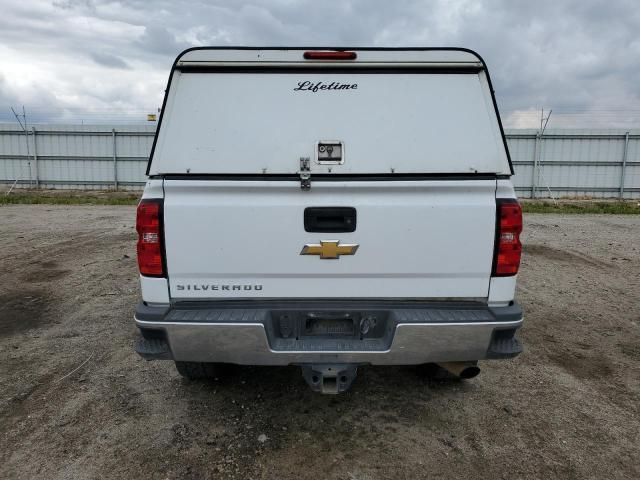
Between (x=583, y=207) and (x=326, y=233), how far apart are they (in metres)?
18.1

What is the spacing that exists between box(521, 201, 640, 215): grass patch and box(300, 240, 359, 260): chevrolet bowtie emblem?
15.2 m

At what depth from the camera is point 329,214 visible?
2850 millimetres

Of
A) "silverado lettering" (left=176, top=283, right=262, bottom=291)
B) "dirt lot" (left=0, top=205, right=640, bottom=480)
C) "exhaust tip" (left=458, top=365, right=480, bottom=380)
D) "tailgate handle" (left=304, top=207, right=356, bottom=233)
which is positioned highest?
"tailgate handle" (left=304, top=207, right=356, bottom=233)

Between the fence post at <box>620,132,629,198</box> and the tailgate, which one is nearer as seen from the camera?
the tailgate

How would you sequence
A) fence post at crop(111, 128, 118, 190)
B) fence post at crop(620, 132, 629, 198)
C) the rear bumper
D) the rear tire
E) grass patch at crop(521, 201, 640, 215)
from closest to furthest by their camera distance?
the rear bumper, the rear tire, grass patch at crop(521, 201, 640, 215), fence post at crop(620, 132, 629, 198), fence post at crop(111, 128, 118, 190)

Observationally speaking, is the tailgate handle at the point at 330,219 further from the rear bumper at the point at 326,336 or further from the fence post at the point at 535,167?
the fence post at the point at 535,167

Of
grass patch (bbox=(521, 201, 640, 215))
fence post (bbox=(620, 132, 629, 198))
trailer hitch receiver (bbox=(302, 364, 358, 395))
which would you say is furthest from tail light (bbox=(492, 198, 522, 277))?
fence post (bbox=(620, 132, 629, 198))

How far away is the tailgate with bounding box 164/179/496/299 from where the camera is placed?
2842mm

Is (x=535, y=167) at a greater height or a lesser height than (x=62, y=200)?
greater

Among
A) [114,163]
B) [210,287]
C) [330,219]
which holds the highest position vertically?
[114,163]

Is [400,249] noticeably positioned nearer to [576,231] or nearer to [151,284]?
[151,284]

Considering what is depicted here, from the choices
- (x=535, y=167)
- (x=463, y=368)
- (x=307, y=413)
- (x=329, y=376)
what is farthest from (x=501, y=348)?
(x=535, y=167)

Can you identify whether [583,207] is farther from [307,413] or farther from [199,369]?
[199,369]

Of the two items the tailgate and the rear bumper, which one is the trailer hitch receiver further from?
the tailgate
